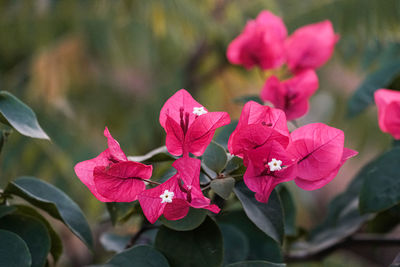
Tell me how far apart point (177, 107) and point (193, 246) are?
10 cm

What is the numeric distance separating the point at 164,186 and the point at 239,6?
178cm

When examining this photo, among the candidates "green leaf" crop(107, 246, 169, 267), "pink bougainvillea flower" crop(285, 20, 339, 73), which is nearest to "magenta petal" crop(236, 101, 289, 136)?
"green leaf" crop(107, 246, 169, 267)

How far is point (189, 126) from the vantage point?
0.29 m

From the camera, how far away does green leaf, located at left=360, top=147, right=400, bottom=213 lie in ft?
1.13

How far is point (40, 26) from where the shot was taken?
5.38ft

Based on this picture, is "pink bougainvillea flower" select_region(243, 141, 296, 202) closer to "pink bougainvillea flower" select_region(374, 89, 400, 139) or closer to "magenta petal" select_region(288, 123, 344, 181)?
"magenta petal" select_region(288, 123, 344, 181)

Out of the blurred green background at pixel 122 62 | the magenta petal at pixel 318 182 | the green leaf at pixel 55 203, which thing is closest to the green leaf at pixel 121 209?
the green leaf at pixel 55 203

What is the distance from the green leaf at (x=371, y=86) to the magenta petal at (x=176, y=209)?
303 millimetres

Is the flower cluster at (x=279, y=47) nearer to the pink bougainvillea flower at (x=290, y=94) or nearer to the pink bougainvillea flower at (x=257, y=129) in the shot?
the pink bougainvillea flower at (x=290, y=94)

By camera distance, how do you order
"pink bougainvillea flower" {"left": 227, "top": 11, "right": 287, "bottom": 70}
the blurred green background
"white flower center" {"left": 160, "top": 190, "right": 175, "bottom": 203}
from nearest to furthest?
"white flower center" {"left": 160, "top": 190, "right": 175, "bottom": 203}
"pink bougainvillea flower" {"left": 227, "top": 11, "right": 287, "bottom": 70}
the blurred green background

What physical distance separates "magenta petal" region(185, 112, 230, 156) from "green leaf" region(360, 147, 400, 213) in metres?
0.15

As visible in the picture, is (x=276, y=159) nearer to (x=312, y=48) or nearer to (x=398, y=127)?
(x=398, y=127)

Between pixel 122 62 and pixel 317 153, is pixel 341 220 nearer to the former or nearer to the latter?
pixel 317 153

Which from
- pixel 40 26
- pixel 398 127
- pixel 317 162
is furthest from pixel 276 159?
pixel 40 26
